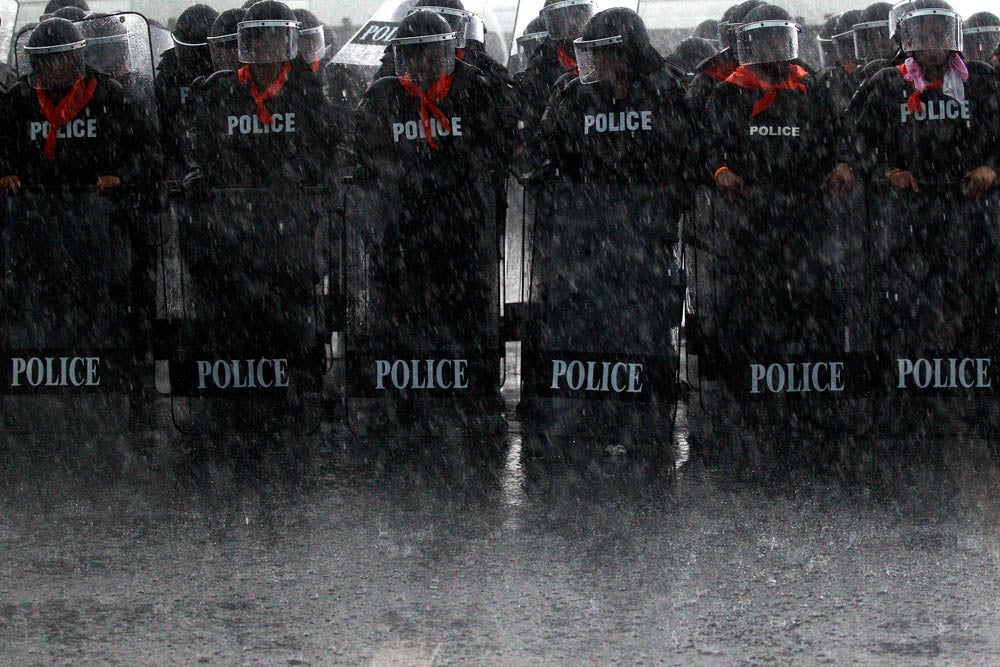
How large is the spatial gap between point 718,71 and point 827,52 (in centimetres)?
270

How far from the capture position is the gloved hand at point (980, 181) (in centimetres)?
703

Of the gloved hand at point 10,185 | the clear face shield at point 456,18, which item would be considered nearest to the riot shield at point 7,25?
the gloved hand at point 10,185

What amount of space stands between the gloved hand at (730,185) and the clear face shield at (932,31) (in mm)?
1193

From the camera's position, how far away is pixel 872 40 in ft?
31.7

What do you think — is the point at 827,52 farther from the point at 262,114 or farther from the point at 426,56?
the point at 262,114

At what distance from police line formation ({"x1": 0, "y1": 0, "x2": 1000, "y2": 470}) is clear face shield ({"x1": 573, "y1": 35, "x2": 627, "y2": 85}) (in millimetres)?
16

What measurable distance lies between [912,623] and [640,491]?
1.94 meters

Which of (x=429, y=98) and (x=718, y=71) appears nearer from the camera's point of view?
(x=429, y=98)

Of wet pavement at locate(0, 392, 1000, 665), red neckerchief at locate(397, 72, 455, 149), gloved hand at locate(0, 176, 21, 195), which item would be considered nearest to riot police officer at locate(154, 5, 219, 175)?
gloved hand at locate(0, 176, 21, 195)

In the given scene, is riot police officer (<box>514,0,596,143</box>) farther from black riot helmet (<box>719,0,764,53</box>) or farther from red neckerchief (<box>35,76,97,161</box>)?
red neckerchief (<box>35,76,97,161</box>)

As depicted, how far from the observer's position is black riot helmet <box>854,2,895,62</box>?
9594 mm

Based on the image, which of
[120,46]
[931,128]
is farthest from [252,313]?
[931,128]

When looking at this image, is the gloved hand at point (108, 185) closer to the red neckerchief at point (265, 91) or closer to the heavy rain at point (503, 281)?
the heavy rain at point (503, 281)

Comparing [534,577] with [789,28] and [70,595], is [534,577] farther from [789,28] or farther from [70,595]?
[789,28]
